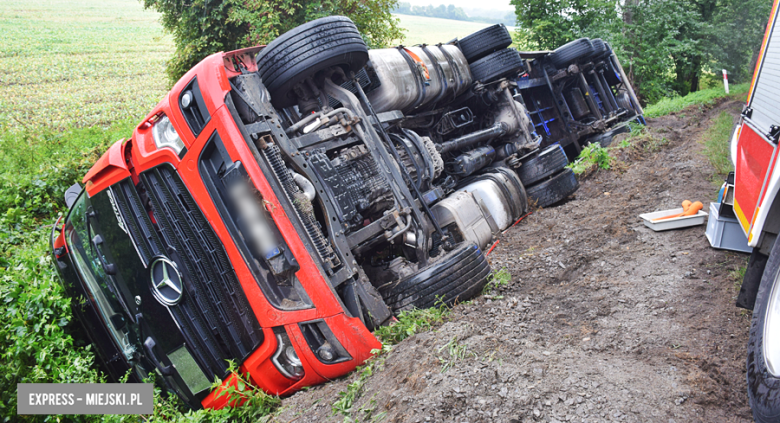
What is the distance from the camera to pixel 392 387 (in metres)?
2.36

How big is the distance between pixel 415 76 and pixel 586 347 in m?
3.04

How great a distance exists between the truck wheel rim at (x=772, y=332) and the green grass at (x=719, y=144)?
360cm

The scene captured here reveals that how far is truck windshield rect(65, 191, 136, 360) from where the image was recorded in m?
2.92

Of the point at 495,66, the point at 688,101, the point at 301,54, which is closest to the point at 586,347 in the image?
the point at 301,54

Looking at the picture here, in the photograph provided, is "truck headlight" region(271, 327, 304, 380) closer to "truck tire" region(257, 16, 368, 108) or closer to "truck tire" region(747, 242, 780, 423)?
"truck tire" region(257, 16, 368, 108)

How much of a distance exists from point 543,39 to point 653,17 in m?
3.68

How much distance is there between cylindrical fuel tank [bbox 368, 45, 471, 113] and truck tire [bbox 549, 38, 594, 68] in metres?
2.87

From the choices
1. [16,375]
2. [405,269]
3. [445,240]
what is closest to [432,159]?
[445,240]

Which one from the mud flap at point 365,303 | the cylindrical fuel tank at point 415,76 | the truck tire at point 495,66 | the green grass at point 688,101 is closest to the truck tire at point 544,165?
the truck tire at point 495,66

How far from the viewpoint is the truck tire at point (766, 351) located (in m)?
1.56

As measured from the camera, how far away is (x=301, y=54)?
11.2 ft

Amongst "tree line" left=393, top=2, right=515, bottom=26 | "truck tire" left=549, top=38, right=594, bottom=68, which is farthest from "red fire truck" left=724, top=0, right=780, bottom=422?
"tree line" left=393, top=2, right=515, bottom=26

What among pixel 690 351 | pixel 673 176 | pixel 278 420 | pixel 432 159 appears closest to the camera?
pixel 690 351

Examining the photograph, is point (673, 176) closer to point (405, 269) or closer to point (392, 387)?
point (405, 269)
